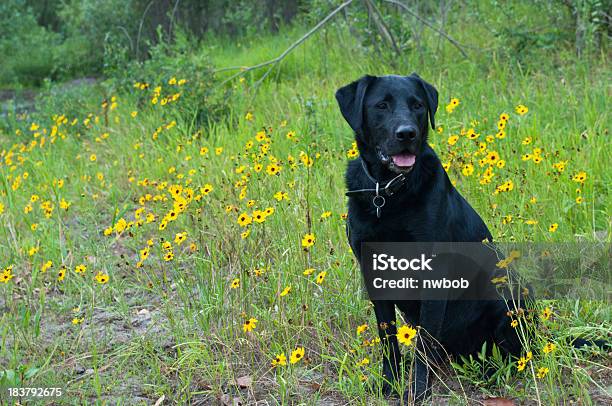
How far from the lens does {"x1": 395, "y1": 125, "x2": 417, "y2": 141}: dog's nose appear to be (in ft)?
9.05

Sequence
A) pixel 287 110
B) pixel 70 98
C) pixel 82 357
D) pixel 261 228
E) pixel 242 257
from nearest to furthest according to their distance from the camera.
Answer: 1. pixel 82 357
2. pixel 242 257
3. pixel 261 228
4. pixel 287 110
5. pixel 70 98

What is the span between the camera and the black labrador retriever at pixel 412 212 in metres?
2.73

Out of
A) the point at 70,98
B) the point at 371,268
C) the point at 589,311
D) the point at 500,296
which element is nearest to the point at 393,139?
the point at 371,268

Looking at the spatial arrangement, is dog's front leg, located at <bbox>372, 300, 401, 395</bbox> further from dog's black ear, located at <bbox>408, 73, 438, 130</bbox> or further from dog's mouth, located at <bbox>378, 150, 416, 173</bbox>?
dog's black ear, located at <bbox>408, 73, 438, 130</bbox>

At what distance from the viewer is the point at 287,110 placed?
6395mm

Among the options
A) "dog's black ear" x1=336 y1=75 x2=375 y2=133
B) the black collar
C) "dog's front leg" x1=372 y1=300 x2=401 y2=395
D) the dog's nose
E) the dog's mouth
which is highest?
"dog's black ear" x1=336 y1=75 x2=375 y2=133

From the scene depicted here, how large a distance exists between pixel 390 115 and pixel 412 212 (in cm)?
43

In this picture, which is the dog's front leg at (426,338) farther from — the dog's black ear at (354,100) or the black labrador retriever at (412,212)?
the dog's black ear at (354,100)

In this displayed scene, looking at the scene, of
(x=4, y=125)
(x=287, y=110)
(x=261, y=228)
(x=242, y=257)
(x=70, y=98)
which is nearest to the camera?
(x=242, y=257)

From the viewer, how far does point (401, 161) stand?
279 cm

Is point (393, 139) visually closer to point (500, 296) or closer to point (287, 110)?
point (500, 296)

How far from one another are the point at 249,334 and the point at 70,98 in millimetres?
6336

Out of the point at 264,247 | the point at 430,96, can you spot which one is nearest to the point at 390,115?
the point at 430,96

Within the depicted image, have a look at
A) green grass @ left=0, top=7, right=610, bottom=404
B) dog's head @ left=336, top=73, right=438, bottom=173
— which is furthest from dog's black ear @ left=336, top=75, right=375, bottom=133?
green grass @ left=0, top=7, right=610, bottom=404
